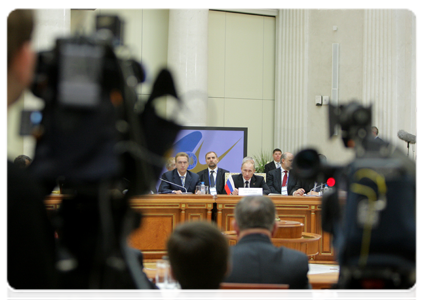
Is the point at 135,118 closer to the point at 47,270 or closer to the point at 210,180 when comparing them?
the point at 47,270

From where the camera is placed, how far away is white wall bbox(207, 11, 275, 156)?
37.2 ft

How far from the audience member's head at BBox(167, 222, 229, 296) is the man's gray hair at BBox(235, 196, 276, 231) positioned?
0.65 m

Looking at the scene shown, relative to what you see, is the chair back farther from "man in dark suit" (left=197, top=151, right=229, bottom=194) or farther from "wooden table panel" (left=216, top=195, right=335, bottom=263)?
"man in dark suit" (left=197, top=151, right=229, bottom=194)

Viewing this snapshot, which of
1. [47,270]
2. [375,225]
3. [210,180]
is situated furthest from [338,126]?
[210,180]

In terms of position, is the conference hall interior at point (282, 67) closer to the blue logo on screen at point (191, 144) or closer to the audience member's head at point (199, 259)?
the blue logo on screen at point (191, 144)

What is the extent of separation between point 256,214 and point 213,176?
5.19 m

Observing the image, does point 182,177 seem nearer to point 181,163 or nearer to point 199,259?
point 181,163

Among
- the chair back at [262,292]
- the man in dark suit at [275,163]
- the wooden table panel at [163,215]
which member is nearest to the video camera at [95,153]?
the chair back at [262,292]

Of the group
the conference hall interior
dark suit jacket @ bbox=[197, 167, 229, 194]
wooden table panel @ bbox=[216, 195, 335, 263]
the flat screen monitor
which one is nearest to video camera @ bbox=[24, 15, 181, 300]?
wooden table panel @ bbox=[216, 195, 335, 263]

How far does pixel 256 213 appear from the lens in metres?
2.18

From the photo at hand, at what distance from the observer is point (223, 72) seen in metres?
11.5

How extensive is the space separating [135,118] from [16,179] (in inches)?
10.4

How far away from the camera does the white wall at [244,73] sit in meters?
11.4

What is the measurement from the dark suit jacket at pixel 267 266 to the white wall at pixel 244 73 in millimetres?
9150
